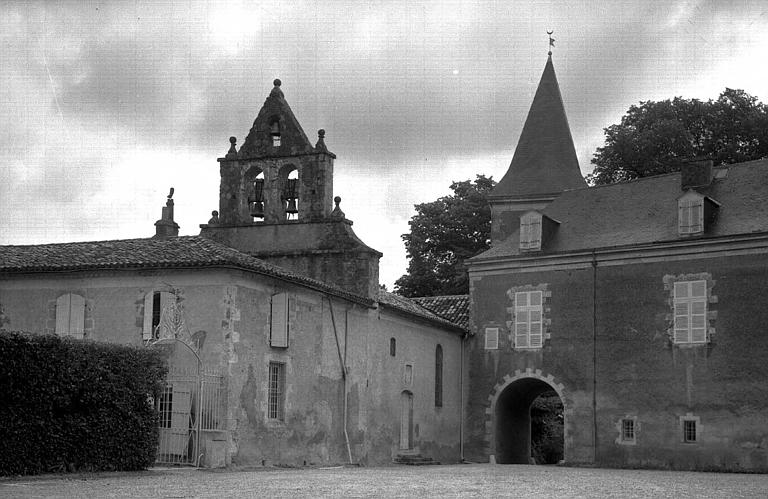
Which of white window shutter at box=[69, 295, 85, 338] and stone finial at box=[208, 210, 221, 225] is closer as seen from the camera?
white window shutter at box=[69, 295, 85, 338]

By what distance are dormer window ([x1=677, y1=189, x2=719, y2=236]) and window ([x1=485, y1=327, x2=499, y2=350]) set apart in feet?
22.8

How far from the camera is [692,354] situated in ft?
102

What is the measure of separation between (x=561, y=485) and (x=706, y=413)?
41.6 feet

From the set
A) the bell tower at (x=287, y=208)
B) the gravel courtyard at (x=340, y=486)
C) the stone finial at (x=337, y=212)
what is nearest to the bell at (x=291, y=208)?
the bell tower at (x=287, y=208)

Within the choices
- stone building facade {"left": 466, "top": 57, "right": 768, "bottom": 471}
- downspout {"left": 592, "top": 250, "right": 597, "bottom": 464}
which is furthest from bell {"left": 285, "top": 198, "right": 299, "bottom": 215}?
downspout {"left": 592, "top": 250, "right": 597, "bottom": 464}

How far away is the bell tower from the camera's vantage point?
31141mm

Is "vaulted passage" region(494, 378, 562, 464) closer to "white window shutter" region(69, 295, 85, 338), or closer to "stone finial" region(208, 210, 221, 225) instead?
"stone finial" region(208, 210, 221, 225)

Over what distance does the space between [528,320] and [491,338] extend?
1595mm

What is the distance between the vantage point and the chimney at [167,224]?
33031 millimetres

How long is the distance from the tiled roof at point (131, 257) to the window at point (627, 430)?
1007 centimetres

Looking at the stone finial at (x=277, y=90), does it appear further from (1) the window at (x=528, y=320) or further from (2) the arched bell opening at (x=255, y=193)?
(1) the window at (x=528, y=320)

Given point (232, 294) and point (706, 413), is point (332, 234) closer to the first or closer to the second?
point (232, 294)

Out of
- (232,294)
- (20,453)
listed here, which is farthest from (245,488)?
(232,294)

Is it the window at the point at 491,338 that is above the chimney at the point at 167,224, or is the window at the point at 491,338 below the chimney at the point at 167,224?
below
